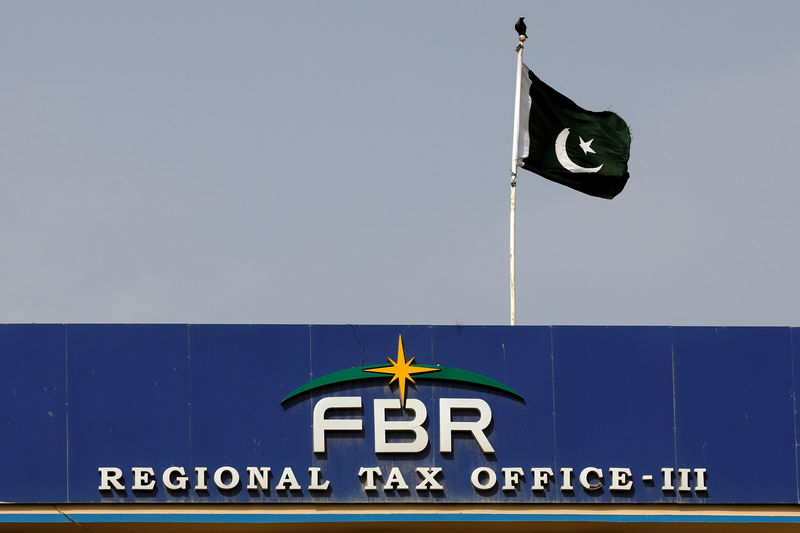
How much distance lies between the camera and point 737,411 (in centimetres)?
2200

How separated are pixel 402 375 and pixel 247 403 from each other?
230cm

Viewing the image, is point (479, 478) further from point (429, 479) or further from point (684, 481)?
point (684, 481)

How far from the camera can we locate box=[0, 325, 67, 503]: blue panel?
69.6 feet

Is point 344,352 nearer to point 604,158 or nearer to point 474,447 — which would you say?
point 474,447

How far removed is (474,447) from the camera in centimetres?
2170

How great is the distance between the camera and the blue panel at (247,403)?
70.3 feet

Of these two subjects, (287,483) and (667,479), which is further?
(667,479)

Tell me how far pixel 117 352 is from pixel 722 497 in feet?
29.7

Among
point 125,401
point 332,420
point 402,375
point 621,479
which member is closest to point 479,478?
point 402,375

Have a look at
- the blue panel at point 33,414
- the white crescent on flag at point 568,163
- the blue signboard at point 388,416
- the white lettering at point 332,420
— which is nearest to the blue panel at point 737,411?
the blue signboard at point 388,416

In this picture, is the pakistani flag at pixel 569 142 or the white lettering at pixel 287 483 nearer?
the white lettering at pixel 287 483

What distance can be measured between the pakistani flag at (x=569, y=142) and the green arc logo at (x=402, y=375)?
14.6 ft

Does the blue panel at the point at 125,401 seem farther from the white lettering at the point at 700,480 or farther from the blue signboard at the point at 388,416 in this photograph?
the white lettering at the point at 700,480

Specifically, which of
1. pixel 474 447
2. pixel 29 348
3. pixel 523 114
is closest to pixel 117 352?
pixel 29 348
